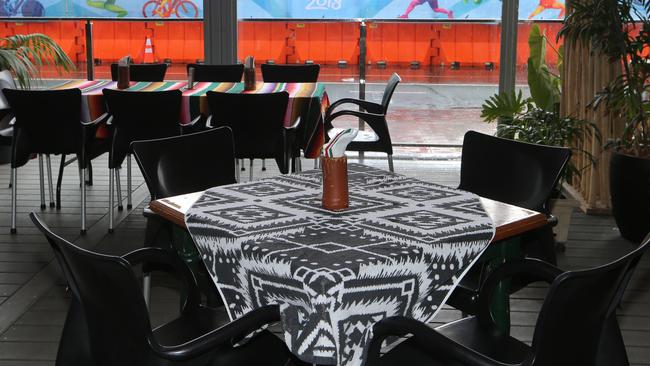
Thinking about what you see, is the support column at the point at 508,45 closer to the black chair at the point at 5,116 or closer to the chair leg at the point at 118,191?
the chair leg at the point at 118,191

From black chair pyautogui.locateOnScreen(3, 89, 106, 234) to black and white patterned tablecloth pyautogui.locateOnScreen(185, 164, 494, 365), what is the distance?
2.37 meters

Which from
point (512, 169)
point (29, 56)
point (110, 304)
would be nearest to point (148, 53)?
point (29, 56)

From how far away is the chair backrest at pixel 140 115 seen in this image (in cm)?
490

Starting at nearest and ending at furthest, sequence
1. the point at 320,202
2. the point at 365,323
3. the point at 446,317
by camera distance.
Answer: the point at 365,323
the point at 320,202
the point at 446,317

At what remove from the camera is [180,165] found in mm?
3436

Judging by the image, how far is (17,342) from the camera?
358 cm

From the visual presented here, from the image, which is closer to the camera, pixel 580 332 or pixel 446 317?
pixel 580 332

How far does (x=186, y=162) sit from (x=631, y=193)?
108 inches

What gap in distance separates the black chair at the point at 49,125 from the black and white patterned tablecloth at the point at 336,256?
93.1 inches

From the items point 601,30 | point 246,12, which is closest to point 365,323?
point 601,30

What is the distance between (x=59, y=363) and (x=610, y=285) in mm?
1482

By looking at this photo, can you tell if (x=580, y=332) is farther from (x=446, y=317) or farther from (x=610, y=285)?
(x=446, y=317)

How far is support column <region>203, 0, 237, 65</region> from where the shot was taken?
7.72 metres

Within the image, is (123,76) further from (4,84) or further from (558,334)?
(558,334)
